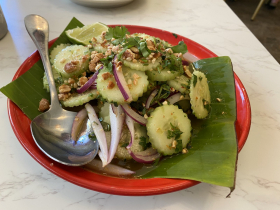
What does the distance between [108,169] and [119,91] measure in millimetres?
398

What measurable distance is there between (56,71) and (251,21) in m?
4.65

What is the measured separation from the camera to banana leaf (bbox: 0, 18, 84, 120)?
1.17m

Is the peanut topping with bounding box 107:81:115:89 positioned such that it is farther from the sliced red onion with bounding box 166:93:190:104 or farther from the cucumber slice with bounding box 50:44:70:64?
the cucumber slice with bounding box 50:44:70:64

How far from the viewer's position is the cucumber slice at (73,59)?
4.29ft

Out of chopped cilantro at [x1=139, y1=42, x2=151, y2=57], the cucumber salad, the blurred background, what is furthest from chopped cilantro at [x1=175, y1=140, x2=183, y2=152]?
the blurred background

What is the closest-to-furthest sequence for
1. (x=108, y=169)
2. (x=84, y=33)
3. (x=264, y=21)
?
(x=108, y=169) → (x=84, y=33) → (x=264, y=21)

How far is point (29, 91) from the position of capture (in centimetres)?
127

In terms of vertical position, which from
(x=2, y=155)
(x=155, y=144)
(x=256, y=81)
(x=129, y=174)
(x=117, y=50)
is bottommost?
(x=2, y=155)

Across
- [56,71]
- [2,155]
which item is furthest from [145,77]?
[2,155]

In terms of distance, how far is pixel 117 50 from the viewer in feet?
3.97

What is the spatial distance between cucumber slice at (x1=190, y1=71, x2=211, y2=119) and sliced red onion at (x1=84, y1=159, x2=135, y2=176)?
0.48 meters

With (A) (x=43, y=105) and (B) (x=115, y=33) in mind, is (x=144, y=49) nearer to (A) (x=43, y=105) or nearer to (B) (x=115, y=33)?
(B) (x=115, y=33)

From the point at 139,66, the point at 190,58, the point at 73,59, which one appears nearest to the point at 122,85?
the point at 139,66

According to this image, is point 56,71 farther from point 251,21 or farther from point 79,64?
point 251,21
